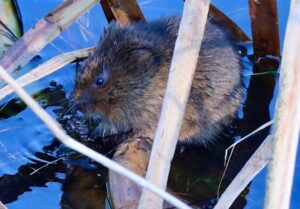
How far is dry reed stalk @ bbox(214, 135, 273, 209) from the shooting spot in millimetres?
2305

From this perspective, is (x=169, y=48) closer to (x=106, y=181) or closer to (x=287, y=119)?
(x=106, y=181)

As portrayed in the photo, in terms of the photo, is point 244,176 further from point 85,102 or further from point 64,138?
point 85,102

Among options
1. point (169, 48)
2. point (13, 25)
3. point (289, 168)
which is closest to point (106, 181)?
point (169, 48)

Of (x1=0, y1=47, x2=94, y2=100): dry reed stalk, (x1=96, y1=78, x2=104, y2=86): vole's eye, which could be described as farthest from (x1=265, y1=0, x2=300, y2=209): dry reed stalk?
(x1=96, y1=78, x2=104, y2=86): vole's eye

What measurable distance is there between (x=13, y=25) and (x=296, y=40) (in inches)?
90.8

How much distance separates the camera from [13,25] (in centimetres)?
399

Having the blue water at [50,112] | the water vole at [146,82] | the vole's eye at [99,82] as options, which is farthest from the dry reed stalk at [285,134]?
the vole's eye at [99,82]

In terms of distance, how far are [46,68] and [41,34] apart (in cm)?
18

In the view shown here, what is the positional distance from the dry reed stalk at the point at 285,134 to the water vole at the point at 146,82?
1480 mm

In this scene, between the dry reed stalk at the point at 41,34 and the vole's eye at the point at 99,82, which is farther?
the vole's eye at the point at 99,82

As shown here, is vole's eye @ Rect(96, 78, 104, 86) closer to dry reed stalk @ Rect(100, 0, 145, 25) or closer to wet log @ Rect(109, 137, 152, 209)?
wet log @ Rect(109, 137, 152, 209)

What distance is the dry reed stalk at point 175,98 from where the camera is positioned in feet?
7.54

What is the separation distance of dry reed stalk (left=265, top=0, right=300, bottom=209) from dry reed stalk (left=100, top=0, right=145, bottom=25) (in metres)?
2.12

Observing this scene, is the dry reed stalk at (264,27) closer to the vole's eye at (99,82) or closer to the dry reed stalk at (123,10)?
the dry reed stalk at (123,10)
